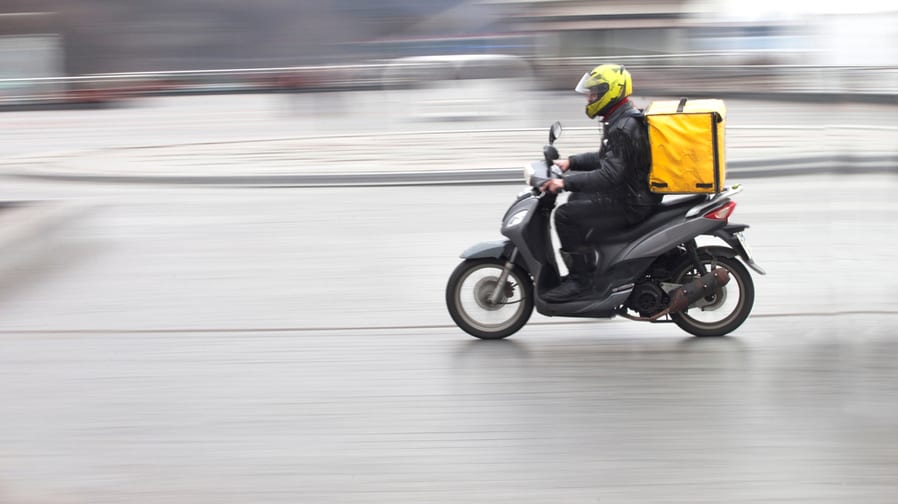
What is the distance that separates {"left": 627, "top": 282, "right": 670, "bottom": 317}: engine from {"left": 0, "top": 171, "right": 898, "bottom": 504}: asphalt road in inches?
7.8

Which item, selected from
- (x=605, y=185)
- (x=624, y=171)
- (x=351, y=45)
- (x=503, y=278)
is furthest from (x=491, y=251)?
(x=351, y=45)

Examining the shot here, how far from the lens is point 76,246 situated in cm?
968

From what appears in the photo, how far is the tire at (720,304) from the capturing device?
6.14m

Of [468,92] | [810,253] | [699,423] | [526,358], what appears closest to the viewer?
[699,423]

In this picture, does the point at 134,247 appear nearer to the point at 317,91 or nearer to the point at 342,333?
the point at 342,333

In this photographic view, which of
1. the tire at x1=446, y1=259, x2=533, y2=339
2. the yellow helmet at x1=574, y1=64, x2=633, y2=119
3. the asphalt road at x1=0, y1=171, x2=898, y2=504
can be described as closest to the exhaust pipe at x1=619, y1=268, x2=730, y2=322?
the asphalt road at x1=0, y1=171, x2=898, y2=504

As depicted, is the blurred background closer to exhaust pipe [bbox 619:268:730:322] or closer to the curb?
the curb

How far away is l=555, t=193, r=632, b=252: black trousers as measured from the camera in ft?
20.1

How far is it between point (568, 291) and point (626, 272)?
0.34 meters

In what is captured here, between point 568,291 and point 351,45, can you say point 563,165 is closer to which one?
point 568,291

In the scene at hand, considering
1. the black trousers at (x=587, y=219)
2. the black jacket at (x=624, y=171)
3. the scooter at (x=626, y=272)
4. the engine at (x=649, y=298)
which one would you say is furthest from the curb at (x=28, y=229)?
the engine at (x=649, y=298)

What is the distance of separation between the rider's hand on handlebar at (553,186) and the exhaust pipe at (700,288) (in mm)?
860

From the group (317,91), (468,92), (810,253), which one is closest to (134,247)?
(810,253)

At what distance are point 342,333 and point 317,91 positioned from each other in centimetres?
2172
